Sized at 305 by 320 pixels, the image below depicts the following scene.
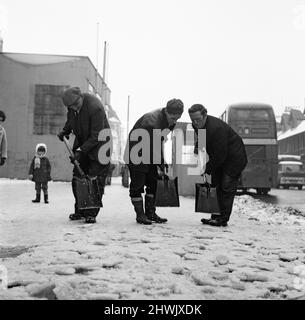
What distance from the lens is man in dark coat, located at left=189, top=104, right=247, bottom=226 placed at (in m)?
4.95

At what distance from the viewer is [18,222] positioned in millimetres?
5129

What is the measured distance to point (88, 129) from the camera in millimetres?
5160

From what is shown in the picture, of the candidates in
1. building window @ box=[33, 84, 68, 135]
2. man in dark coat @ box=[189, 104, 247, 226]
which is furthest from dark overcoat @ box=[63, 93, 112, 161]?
building window @ box=[33, 84, 68, 135]

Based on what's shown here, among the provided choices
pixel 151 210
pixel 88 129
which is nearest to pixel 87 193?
pixel 88 129

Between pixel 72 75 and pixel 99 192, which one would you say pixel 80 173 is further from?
pixel 72 75

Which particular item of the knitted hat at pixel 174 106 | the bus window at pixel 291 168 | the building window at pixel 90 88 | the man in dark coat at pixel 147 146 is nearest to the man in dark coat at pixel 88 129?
the man in dark coat at pixel 147 146

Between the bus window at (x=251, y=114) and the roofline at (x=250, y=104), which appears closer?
the bus window at (x=251, y=114)

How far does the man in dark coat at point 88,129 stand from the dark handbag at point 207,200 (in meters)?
1.26

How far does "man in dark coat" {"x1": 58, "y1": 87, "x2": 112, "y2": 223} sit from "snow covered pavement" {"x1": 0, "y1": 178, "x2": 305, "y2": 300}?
0.75m

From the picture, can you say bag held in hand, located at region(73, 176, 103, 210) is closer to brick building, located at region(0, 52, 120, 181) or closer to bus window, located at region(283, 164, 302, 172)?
brick building, located at region(0, 52, 120, 181)

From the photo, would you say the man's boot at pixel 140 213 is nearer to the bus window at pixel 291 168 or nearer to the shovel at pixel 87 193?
the shovel at pixel 87 193

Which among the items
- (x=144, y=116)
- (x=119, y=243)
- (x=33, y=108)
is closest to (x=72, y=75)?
(x=33, y=108)

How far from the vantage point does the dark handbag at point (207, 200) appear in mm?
5113
